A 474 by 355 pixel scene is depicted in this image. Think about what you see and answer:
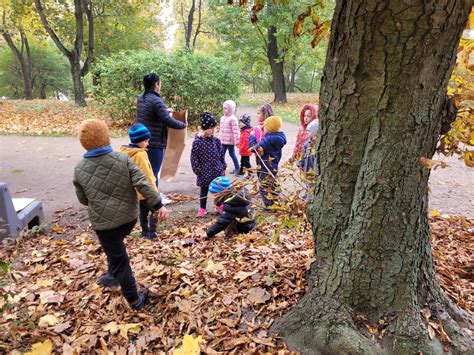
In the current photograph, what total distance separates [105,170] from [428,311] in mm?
2469

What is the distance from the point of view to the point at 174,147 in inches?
221

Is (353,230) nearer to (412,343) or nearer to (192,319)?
(412,343)

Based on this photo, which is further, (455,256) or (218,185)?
(218,185)

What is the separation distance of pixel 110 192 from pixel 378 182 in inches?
78.6

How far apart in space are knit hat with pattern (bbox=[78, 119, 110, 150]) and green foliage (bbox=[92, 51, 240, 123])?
915 cm

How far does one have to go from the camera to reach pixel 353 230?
2.08 m

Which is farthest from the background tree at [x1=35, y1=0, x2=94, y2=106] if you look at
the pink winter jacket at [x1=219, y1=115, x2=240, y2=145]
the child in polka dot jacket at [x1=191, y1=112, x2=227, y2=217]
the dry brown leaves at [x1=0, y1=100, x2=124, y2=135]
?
the child in polka dot jacket at [x1=191, y1=112, x2=227, y2=217]

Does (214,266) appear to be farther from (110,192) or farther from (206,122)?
(206,122)

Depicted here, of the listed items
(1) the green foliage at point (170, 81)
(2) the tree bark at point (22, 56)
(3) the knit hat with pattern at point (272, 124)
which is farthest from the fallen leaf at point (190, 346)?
(2) the tree bark at point (22, 56)

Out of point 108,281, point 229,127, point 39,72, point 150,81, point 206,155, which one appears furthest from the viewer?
Answer: point 39,72

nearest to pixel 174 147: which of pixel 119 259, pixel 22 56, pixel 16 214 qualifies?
pixel 16 214

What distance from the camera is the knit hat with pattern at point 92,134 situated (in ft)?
9.05

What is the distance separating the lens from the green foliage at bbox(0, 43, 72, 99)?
104ft

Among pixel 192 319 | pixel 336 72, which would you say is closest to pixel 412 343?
pixel 192 319
